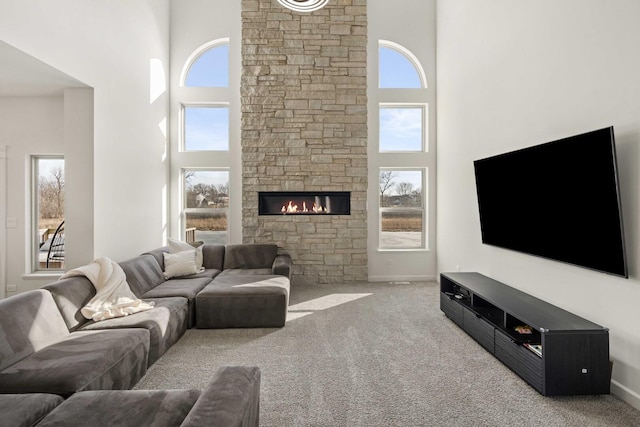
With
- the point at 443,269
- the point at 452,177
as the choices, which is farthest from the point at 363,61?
the point at 443,269

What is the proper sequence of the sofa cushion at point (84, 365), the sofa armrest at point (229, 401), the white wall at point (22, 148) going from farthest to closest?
1. the white wall at point (22, 148)
2. the sofa cushion at point (84, 365)
3. the sofa armrest at point (229, 401)

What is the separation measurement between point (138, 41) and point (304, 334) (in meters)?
4.31

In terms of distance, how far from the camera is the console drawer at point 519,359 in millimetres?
2447

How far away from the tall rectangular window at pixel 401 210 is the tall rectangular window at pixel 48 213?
464 centimetres

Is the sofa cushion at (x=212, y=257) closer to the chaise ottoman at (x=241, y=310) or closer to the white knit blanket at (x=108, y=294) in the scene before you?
the chaise ottoman at (x=241, y=310)

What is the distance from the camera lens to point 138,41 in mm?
4727

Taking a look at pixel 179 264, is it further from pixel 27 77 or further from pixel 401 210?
pixel 401 210

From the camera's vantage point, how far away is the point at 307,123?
5.86 metres

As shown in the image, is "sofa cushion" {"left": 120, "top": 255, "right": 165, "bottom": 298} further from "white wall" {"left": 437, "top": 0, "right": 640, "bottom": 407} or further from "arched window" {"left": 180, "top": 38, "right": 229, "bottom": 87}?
"white wall" {"left": 437, "top": 0, "right": 640, "bottom": 407}

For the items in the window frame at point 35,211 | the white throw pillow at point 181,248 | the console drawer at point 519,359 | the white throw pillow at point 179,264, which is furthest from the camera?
the white throw pillow at point 181,248

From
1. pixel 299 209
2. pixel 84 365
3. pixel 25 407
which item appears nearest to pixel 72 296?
pixel 84 365

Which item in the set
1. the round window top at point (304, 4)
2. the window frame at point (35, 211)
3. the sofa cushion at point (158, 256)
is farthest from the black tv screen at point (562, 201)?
the window frame at point (35, 211)

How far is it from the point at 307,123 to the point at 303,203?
51.8 inches

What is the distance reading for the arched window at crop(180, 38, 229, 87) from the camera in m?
6.10
